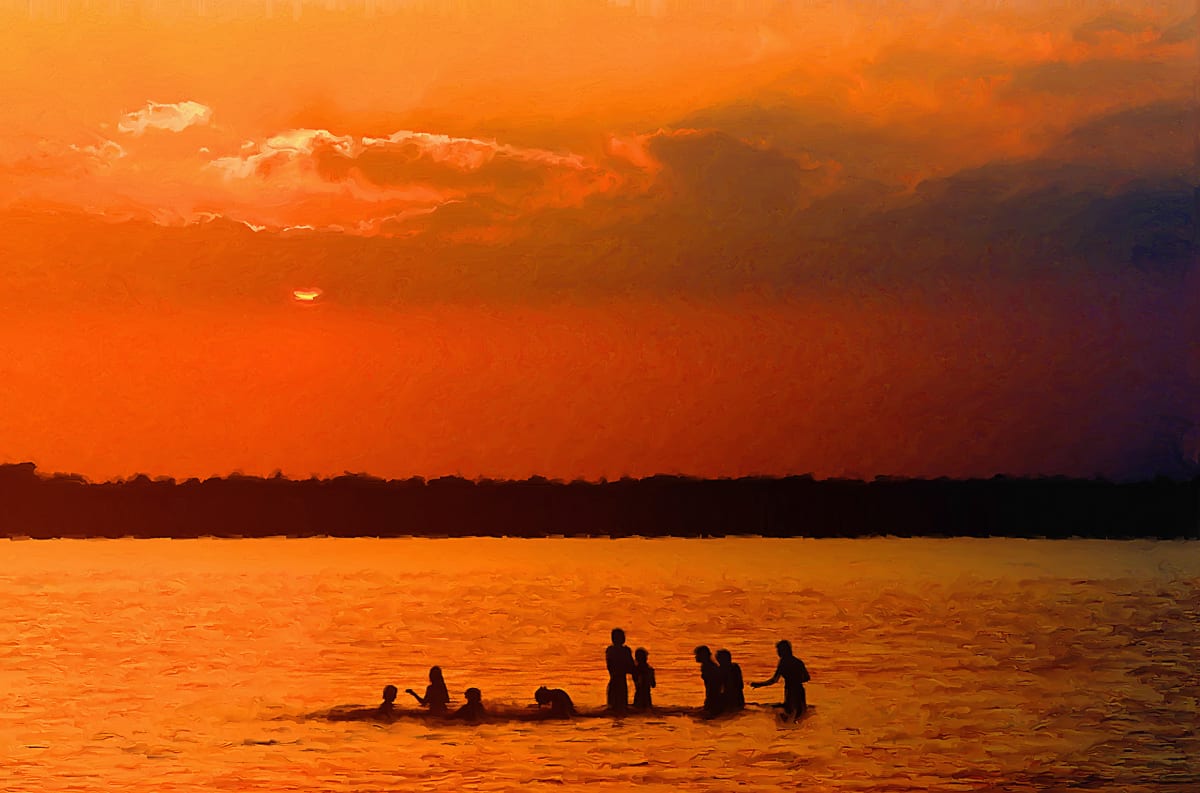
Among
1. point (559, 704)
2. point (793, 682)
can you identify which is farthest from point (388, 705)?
point (793, 682)

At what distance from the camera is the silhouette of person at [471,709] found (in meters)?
10.5

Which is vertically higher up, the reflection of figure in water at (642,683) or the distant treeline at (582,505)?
the distant treeline at (582,505)

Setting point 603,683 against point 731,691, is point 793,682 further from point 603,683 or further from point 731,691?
point 603,683

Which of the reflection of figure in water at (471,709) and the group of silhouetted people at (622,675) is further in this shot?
the group of silhouetted people at (622,675)

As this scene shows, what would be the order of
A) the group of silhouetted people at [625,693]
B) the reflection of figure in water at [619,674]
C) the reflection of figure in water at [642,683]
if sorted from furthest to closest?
the reflection of figure in water at [642,683] < the reflection of figure in water at [619,674] < the group of silhouetted people at [625,693]

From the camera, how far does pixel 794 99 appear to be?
9.77 meters

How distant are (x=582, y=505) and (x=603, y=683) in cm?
195

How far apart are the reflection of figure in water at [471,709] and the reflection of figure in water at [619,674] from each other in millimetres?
1032

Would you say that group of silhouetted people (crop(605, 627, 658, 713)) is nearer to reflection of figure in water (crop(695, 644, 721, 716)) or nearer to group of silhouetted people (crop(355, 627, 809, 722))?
group of silhouetted people (crop(355, 627, 809, 722))

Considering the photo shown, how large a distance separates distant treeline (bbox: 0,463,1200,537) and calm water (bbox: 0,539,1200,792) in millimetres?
→ 771

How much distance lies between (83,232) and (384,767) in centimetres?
431

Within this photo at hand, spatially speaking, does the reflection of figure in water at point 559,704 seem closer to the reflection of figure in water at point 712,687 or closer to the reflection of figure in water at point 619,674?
the reflection of figure in water at point 619,674

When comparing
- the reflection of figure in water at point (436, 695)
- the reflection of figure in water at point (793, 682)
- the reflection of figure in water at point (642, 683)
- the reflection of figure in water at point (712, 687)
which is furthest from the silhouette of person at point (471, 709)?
the reflection of figure in water at point (793, 682)

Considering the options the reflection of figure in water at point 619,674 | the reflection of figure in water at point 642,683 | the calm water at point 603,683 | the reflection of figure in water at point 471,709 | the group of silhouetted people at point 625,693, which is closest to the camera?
the calm water at point 603,683
